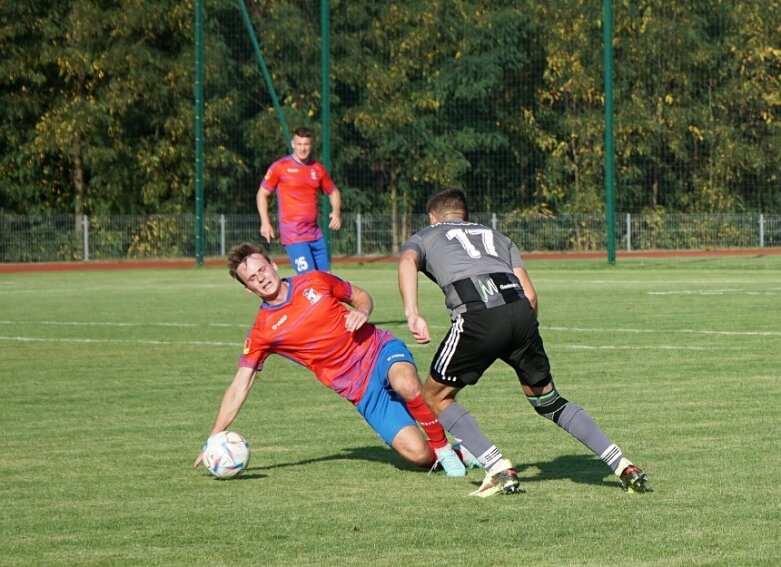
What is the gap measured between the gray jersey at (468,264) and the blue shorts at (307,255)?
33.2ft

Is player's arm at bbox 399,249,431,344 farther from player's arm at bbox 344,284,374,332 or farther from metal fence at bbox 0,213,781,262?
metal fence at bbox 0,213,781,262

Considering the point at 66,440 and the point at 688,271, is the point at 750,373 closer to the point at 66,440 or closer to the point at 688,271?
the point at 66,440

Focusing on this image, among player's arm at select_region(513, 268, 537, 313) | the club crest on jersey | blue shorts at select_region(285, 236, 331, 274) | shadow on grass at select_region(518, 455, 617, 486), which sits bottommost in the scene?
shadow on grass at select_region(518, 455, 617, 486)

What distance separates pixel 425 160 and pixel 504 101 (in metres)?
2.54

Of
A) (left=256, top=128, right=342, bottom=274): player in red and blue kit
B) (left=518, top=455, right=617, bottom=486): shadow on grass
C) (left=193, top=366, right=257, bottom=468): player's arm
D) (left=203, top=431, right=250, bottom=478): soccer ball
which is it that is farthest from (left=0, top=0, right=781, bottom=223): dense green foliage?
(left=203, top=431, right=250, bottom=478): soccer ball

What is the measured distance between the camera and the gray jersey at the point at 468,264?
7.52 metres

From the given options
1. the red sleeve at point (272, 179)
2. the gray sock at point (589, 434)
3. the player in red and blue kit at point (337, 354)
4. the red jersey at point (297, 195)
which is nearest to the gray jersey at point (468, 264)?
the gray sock at point (589, 434)

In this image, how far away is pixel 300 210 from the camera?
1806cm

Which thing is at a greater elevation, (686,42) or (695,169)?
(686,42)

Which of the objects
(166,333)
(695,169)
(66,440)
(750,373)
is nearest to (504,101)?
(695,169)

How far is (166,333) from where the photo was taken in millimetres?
17844

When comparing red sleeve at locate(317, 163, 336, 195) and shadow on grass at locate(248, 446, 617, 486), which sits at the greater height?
red sleeve at locate(317, 163, 336, 195)

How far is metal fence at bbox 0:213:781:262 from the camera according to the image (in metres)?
39.6

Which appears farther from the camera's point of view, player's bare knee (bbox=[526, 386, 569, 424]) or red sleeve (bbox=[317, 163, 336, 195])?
red sleeve (bbox=[317, 163, 336, 195])
